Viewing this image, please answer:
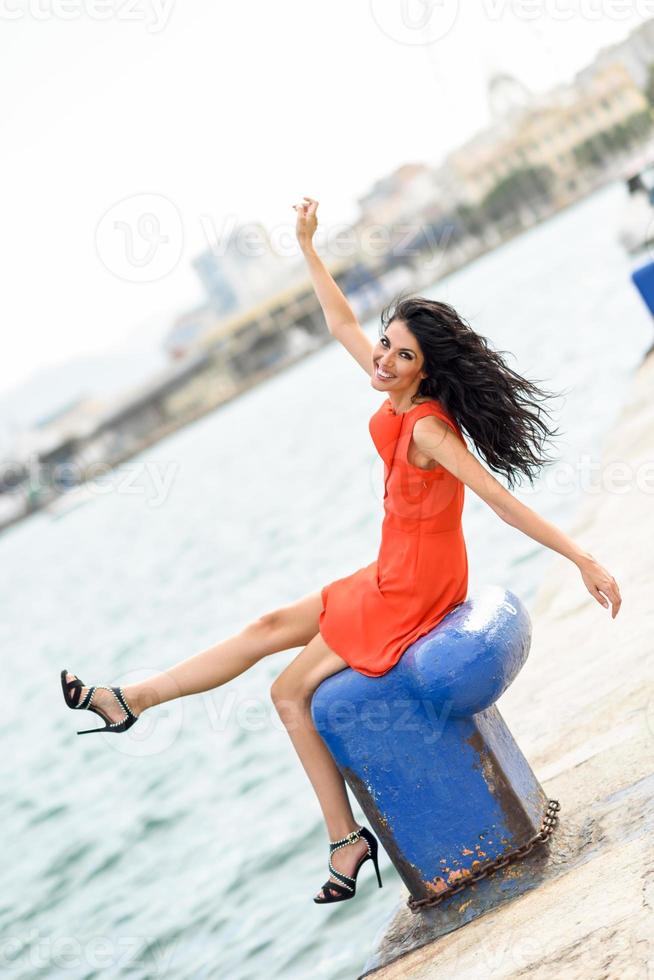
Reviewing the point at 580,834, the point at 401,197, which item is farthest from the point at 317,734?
the point at 401,197

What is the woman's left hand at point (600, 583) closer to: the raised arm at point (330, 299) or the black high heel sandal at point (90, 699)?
the raised arm at point (330, 299)

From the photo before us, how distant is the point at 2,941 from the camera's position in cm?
694

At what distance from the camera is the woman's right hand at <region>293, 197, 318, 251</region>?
3.75 m

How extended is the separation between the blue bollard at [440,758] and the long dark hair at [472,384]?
402 mm

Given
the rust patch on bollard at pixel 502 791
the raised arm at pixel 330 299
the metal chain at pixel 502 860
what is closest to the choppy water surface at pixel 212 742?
the metal chain at pixel 502 860

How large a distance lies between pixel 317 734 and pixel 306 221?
153 cm

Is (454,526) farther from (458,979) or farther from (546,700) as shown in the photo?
(546,700)

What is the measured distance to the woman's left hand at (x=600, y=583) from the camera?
3.00 m

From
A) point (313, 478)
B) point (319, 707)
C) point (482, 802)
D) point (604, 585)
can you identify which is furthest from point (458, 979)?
point (313, 478)

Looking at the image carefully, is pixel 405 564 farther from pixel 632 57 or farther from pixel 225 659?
pixel 632 57

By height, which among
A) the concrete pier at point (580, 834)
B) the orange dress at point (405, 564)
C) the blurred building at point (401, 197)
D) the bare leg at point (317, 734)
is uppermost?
the blurred building at point (401, 197)

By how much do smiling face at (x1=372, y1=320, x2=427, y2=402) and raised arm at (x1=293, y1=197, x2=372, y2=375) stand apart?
1.08 ft

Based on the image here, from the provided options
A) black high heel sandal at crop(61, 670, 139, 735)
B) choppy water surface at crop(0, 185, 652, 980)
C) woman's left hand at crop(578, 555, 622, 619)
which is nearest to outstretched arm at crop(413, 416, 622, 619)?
woman's left hand at crop(578, 555, 622, 619)

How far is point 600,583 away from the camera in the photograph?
3.01m
